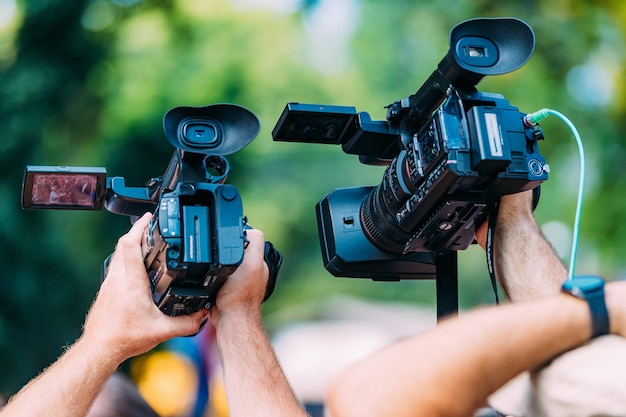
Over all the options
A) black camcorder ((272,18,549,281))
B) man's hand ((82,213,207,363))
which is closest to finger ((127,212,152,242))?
man's hand ((82,213,207,363))

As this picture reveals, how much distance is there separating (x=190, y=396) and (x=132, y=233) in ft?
21.0

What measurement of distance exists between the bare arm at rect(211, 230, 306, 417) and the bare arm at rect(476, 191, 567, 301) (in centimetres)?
78

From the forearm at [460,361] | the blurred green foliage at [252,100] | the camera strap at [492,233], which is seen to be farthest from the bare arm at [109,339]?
the blurred green foliage at [252,100]

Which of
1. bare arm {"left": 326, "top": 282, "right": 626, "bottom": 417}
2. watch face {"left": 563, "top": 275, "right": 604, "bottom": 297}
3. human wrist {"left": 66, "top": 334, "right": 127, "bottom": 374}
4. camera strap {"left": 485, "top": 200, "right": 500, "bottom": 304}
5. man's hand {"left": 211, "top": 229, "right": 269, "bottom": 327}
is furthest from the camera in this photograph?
man's hand {"left": 211, "top": 229, "right": 269, "bottom": 327}

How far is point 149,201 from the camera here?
3236 millimetres

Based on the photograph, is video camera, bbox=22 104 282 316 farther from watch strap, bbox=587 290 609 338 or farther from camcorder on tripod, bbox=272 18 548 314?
watch strap, bbox=587 290 609 338

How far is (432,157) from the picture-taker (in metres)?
2.66

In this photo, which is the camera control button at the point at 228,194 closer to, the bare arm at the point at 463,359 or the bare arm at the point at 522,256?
the bare arm at the point at 522,256

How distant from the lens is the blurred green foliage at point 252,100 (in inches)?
379

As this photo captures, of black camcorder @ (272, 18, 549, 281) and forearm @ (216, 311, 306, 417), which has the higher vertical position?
black camcorder @ (272, 18, 549, 281)

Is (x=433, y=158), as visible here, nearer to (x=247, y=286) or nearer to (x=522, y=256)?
(x=522, y=256)

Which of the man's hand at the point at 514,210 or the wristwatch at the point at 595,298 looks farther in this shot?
the man's hand at the point at 514,210

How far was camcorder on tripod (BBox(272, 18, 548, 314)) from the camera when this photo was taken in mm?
2590

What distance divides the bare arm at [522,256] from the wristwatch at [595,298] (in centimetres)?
78
